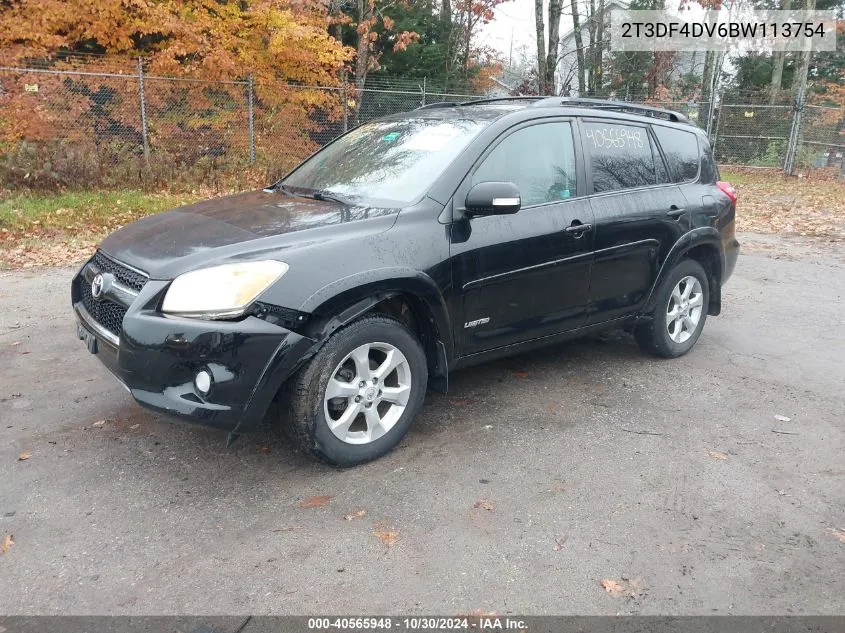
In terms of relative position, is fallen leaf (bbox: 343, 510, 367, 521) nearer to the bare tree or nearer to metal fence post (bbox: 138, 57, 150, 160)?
metal fence post (bbox: 138, 57, 150, 160)

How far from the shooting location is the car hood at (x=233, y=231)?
3309 millimetres

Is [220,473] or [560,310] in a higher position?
[560,310]

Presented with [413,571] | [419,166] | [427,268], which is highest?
[419,166]

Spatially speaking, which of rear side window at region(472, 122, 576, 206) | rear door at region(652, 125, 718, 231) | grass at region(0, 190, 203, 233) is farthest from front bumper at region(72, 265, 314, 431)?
grass at region(0, 190, 203, 233)

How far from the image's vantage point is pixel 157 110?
1345 centimetres

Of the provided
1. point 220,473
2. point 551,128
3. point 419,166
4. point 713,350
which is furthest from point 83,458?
point 713,350

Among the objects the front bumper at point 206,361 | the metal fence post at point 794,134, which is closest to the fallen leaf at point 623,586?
the front bumper at point 206,361

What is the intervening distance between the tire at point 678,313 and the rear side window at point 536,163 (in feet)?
4.02

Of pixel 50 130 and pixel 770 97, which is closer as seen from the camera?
pixel 50 130

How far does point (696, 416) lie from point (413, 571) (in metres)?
2.31

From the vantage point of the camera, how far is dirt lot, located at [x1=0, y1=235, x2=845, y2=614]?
2672 mm

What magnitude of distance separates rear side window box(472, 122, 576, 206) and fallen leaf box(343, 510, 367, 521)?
1872 millimetres

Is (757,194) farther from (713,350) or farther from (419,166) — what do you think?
(419,166)

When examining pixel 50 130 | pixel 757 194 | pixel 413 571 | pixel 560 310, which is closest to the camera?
pixel 413 571
